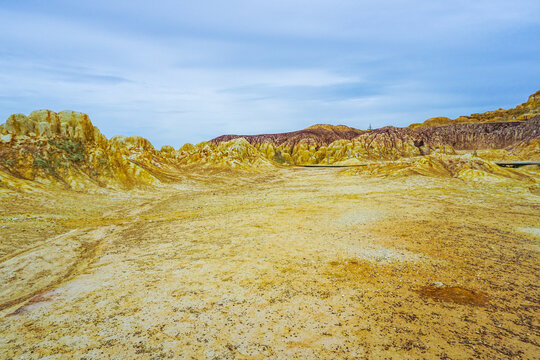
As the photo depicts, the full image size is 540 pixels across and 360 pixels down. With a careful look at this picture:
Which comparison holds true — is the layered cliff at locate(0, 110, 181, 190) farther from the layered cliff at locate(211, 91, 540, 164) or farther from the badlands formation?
the layered cliff at locate(211, 91, 540, 164)

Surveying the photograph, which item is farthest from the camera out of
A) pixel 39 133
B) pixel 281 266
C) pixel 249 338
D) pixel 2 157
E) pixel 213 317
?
pixel 39 133

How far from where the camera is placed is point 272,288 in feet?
21.8

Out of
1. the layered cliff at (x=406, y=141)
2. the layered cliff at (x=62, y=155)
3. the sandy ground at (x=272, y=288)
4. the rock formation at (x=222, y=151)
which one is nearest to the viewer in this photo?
the sandy ground at (x=272, y=288)

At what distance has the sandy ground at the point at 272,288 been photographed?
466cm

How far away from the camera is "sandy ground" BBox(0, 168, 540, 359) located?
4.66 metres

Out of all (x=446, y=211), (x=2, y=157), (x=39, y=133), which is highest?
(x=39, y=133)

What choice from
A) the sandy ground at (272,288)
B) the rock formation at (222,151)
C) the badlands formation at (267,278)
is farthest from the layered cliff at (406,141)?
→ the sandy ground at (272,288)

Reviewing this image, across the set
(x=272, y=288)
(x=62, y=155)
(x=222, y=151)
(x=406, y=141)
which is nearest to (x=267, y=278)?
(x=272, y=288)

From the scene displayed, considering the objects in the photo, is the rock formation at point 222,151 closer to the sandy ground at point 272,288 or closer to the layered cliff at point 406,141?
the layered cliff at point 406,141

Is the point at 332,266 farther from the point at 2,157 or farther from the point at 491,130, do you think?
the point at 491,130

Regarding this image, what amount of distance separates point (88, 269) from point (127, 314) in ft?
12.9

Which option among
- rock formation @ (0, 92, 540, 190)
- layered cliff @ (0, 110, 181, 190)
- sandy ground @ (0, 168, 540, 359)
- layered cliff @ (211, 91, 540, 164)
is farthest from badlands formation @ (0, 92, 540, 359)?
layered cliff @ (211, 91, 540, 164)

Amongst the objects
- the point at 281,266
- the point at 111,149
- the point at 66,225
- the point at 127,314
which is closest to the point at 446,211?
the point at 281,266

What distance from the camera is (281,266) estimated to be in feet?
26.3
